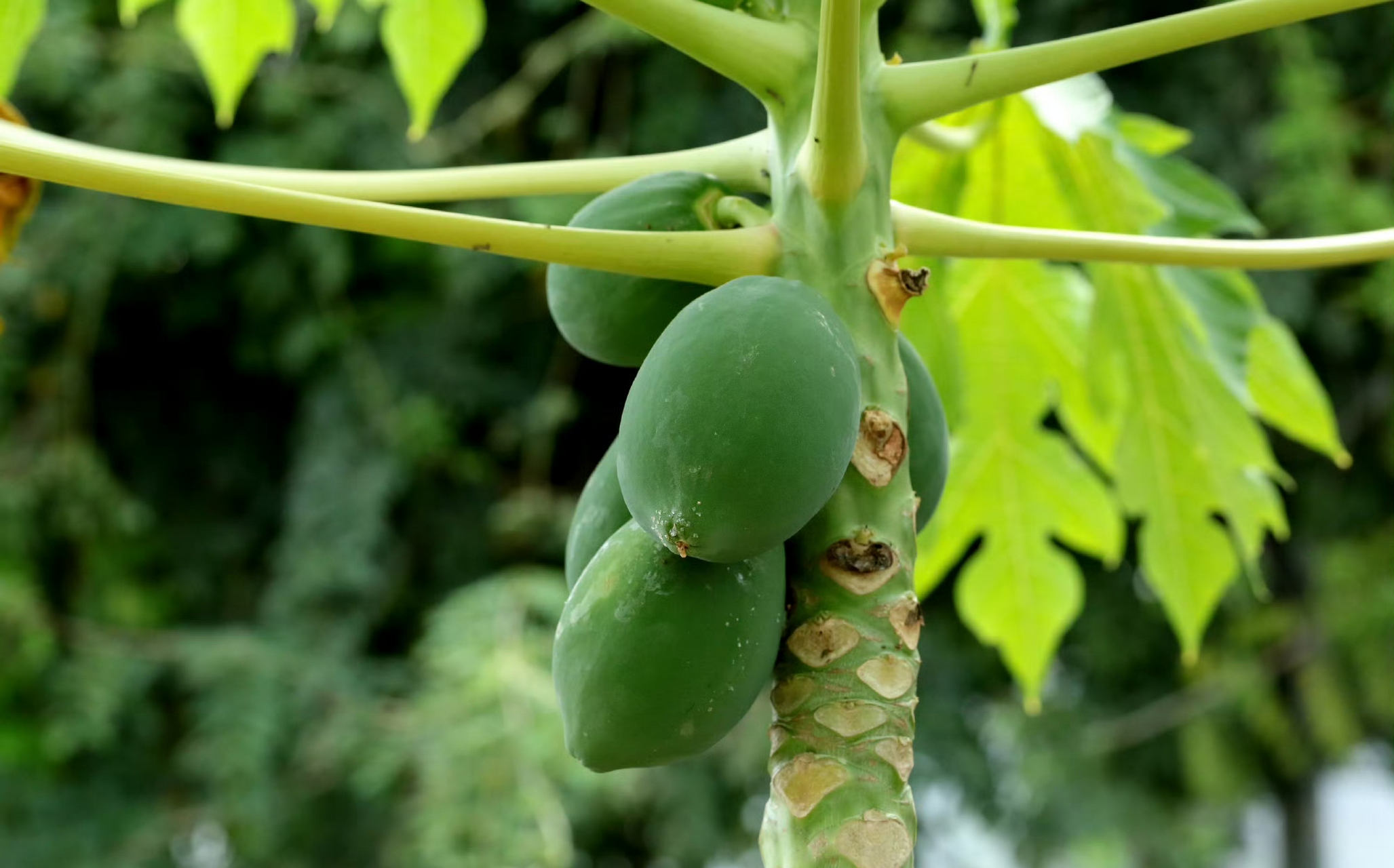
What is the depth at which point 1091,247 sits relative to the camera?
0.83 meters

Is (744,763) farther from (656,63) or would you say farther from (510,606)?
(656,63)

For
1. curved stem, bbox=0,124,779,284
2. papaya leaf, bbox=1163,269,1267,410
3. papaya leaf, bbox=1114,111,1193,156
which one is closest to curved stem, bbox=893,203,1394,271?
curved stem, bbox=0,124,779,284

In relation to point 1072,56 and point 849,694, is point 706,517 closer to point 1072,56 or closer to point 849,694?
point 849,694

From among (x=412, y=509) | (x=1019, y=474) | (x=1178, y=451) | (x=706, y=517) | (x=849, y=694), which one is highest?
(x=706, y=517)

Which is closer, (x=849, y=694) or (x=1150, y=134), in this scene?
(x=849, y=694)

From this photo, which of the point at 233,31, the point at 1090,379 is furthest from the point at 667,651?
the point at 233,31

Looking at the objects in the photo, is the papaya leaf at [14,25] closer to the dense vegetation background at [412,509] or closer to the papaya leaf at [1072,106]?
the papaya leaf at [1072,106]

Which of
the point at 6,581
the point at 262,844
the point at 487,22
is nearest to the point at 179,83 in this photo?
the point at 487,22

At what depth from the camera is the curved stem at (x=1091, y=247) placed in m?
0.82

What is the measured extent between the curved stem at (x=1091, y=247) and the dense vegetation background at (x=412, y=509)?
225 cm

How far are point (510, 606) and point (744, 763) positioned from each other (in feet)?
2.31

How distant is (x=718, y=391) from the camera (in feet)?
2.12

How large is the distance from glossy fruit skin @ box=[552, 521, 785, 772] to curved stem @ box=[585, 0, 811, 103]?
0.97ft

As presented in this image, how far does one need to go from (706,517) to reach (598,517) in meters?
0.18
